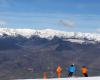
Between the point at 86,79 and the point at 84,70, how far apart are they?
7.86 m

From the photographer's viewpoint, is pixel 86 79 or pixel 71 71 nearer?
pixel 86 79

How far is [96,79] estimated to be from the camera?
2308 inches

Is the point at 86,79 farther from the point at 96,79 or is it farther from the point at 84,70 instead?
the point at 84,70

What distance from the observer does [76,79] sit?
189ft

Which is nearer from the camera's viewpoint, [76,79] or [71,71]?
[76,79]

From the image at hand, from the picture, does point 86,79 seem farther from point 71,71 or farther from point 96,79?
point 71,71

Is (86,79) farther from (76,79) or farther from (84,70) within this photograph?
(84,70)

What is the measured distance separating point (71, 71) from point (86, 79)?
6.51 metres

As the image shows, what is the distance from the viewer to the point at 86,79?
57688 mm

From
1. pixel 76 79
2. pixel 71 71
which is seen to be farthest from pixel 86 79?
pixel 71 71

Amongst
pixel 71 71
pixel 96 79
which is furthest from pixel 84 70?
pixel 96 79

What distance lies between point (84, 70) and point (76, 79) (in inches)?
326

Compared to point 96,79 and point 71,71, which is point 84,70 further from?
point 96,79

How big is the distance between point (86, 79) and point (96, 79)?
1856 mm
